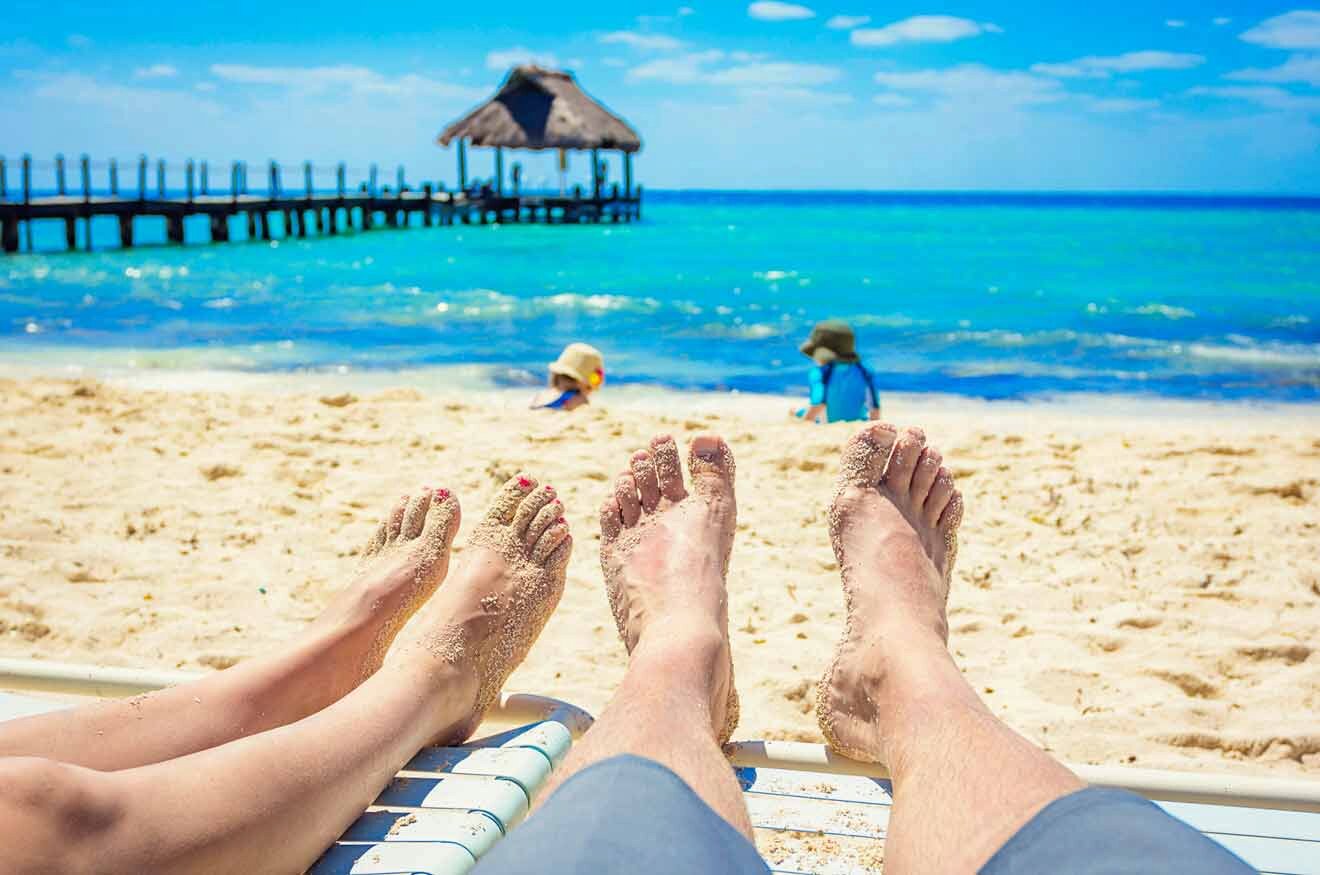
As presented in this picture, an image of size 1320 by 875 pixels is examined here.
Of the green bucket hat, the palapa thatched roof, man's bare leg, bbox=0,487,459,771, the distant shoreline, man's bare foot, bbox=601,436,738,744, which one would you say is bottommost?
the distant shoreline

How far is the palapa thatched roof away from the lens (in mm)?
26891

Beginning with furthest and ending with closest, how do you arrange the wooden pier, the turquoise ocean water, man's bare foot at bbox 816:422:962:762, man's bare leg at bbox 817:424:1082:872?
the wooden pier
the turquoise ocean water
man's bare foot at bbox 816:422:962:762
man's bare leg at bbox 817:424:1082:872

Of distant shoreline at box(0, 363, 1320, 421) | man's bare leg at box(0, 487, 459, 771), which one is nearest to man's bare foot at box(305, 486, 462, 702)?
man's bare leg at box(0, 487, 459, 771)

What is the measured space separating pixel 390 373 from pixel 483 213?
71.8ft

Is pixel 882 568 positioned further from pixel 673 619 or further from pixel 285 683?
pixel 285 683

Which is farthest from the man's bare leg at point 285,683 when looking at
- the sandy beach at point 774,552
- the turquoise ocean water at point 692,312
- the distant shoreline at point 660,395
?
the turquoise ocean water at point 692,312

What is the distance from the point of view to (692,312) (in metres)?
12.5

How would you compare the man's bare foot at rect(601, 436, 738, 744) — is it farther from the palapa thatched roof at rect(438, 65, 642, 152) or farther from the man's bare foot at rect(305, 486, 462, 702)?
the palapa thatched roof at rect(438, 65, 642, 152)

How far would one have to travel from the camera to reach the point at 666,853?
93cm

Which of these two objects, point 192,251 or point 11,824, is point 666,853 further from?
point 192,251

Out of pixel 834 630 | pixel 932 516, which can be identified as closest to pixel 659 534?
pixel 932 516

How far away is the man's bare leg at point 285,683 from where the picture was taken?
1.33 meters

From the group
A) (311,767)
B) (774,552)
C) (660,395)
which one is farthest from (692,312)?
(311,767)

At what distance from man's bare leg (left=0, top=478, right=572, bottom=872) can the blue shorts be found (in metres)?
0.36
